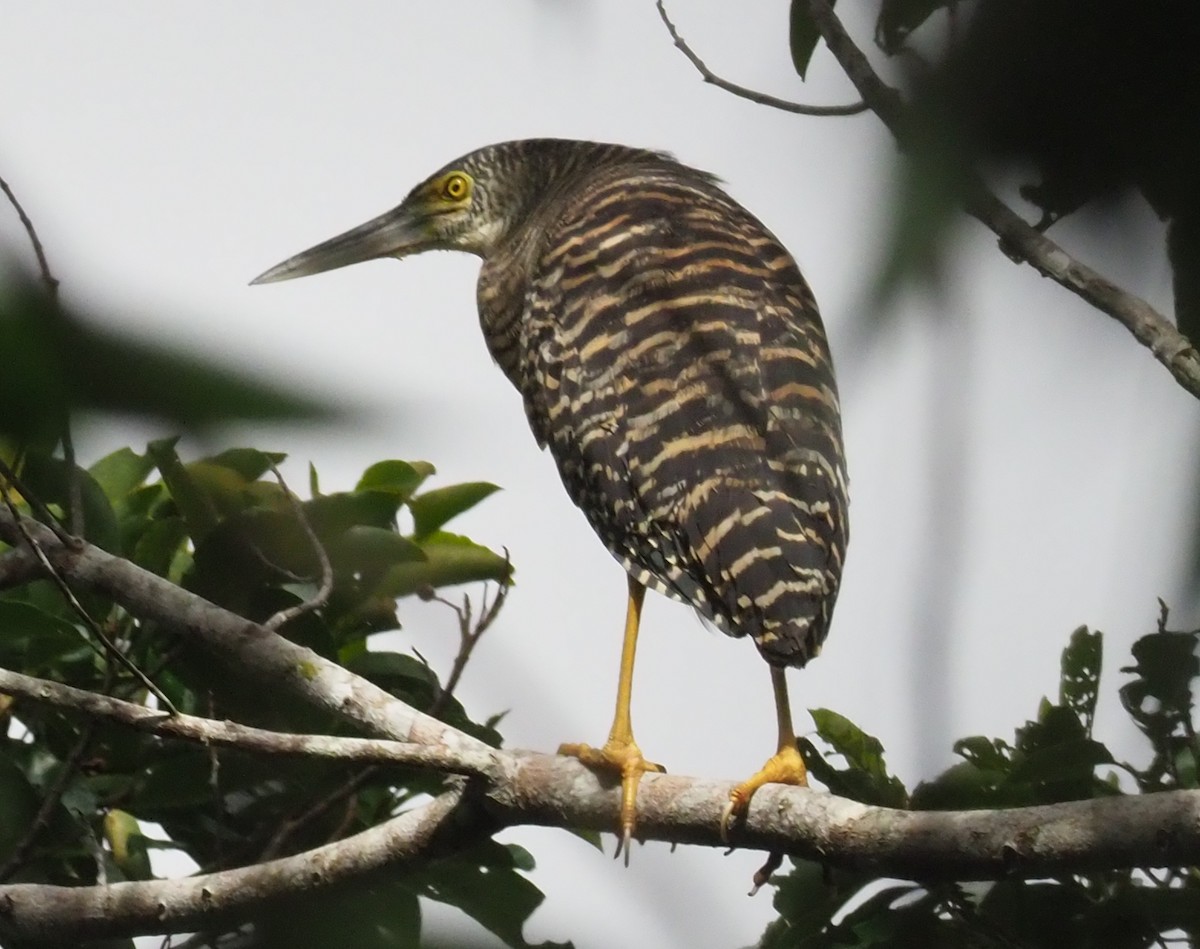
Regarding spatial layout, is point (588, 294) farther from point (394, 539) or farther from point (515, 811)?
point (394, 539)

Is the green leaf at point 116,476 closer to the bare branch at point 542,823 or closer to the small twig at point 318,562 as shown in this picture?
the small twig at point 318,562

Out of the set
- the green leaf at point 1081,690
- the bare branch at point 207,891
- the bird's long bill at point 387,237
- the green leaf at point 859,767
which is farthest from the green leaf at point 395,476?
the bird's long bill at point 387,237

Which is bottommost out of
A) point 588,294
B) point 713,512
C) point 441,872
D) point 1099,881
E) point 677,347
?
point 441,872

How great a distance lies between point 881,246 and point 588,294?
8.26ft

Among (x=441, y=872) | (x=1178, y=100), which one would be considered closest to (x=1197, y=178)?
(x=1178, y=100)

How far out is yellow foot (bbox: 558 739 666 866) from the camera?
199 cm

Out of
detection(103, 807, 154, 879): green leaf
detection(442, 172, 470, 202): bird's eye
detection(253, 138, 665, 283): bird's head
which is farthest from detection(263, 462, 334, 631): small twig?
detection(442, 172, 470, 202): bird's eye

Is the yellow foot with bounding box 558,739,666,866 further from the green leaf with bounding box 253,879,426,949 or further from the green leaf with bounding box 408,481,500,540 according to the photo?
the green leaf with bounding box 408,481,500,540

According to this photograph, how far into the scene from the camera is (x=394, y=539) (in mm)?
1493

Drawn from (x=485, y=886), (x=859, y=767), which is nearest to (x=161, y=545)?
(x=485, y=886)

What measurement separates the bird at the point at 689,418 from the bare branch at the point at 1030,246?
1280 mm

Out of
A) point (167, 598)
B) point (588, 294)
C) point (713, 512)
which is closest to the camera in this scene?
point (167, 598)

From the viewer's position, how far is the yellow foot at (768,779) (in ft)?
5.93

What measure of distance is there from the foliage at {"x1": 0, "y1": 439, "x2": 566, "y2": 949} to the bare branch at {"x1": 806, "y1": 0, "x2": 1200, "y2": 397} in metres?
1.40
